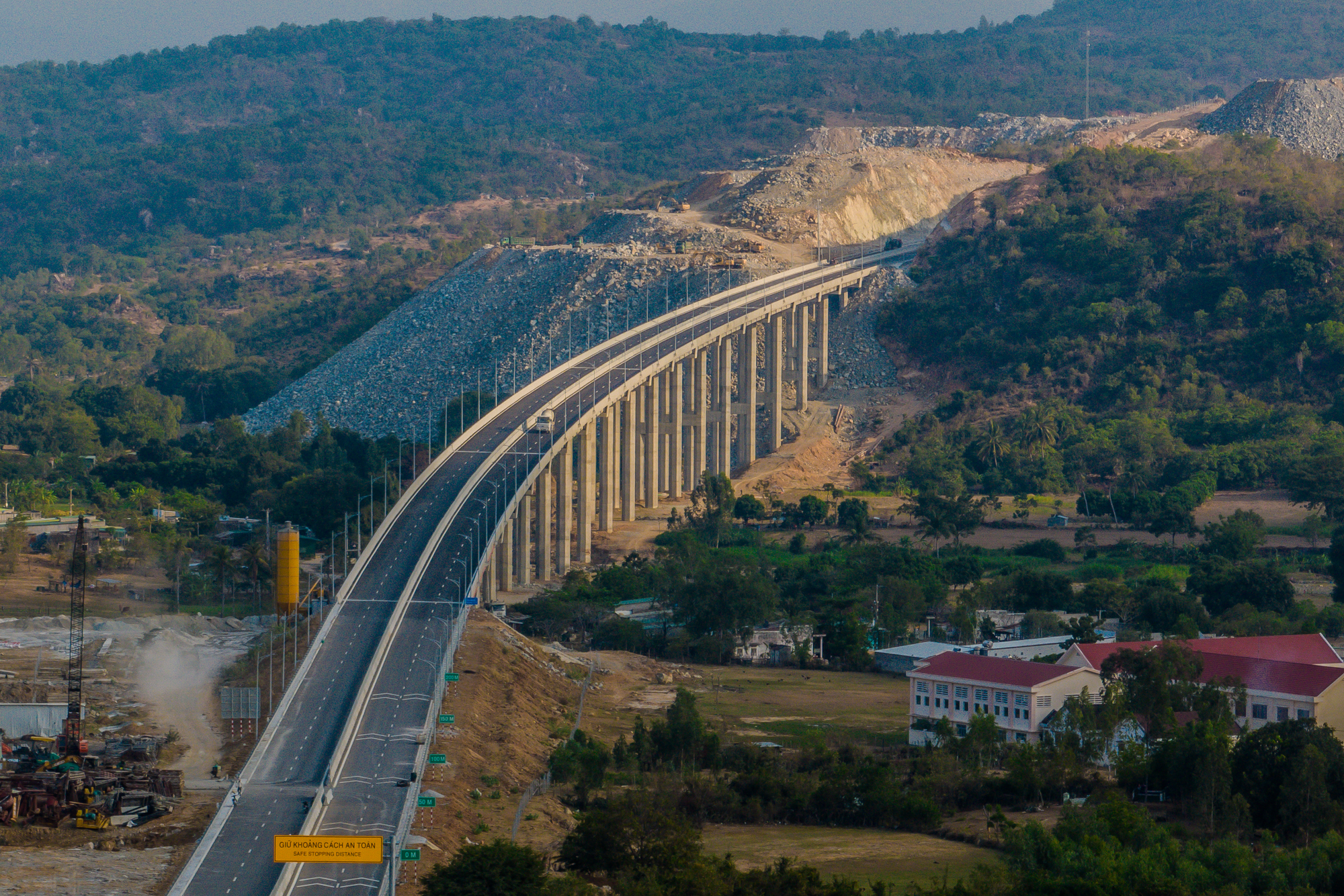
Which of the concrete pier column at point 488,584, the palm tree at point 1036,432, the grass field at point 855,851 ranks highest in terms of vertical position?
the palm tree at point 1036,432

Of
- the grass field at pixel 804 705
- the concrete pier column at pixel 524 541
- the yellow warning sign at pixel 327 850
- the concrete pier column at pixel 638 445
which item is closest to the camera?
the yellow warning sign at pixel 327 850

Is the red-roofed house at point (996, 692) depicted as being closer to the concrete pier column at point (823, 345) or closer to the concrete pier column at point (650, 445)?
the concrete pier column at point (650, 445)

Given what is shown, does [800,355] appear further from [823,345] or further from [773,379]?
[773,379]

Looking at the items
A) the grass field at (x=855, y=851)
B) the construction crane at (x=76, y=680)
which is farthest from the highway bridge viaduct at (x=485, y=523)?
the grass field at (x=855, y=851)

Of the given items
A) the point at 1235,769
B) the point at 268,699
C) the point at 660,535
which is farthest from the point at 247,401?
the point at 1235,769

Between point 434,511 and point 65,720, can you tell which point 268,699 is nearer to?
point 65,720

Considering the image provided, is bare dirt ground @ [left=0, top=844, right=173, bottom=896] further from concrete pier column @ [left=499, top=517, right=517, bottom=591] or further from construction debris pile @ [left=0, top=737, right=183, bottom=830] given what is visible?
concrete pier column @ [left=499, top=517, right=517, bottom=591]
